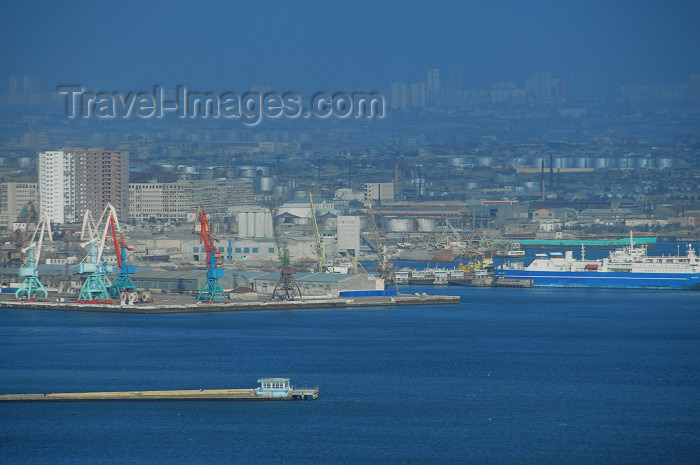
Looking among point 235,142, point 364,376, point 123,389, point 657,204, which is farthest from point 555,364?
point 235,142

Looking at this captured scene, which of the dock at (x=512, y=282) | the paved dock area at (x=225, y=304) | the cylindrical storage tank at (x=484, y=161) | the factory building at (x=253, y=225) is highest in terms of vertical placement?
the cylindrical storage tank at (x=484, y=161)

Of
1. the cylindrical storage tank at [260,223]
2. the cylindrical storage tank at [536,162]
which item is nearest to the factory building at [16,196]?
the cylindrical storage tank at [260,223]

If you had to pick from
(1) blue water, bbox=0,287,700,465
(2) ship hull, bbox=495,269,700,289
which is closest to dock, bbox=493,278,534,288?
(2) ship hull, bbox=495,269,700,289

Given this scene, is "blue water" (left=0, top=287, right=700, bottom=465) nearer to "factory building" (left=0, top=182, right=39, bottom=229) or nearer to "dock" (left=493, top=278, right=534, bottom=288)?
"dock" (left=493, top=278, right=534, bottom=288)

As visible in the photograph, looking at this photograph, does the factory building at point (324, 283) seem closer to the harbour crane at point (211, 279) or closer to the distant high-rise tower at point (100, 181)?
the harbour crane at point (211, 279)

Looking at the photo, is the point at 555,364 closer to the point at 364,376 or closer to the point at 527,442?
the point at 364,376

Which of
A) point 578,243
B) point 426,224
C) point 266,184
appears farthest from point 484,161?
point 578,243
